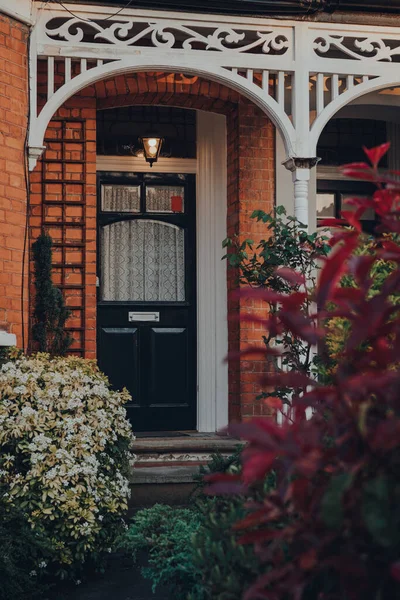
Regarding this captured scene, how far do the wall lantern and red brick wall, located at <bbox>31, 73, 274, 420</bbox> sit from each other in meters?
0.54

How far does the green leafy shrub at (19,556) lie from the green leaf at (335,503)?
9.47 feet

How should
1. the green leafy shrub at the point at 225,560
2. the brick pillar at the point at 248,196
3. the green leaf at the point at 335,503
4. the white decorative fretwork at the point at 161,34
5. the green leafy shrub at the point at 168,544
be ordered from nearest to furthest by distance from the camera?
the green leaf at the point at 335,503
the green leafy shrub at the point at 225,560
the green leafy shrub at the point at 168,544
the white decorative fretwork at the point at 161,34
the brick pillar at the point at 248,196

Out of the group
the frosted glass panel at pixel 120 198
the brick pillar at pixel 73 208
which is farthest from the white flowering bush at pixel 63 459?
the frosted glass panel at pixel 120 198

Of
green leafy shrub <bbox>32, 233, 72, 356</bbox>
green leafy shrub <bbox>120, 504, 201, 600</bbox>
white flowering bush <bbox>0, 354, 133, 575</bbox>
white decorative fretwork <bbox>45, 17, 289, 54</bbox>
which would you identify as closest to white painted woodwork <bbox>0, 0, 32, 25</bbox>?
white decorative fretwork <bbox>45, 17, 289, 54</bbox>

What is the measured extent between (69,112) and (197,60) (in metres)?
1.35

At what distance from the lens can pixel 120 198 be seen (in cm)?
850

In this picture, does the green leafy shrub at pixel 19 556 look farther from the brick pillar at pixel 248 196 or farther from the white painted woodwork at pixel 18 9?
the white painted woodwork at pixel 18 9

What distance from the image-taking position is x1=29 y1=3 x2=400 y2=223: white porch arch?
6504mm

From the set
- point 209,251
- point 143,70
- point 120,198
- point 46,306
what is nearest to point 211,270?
point 209,251

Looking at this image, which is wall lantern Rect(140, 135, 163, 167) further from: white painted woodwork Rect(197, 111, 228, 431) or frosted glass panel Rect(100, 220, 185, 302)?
frosted glass panel Rect(100, 220, 185, 302)

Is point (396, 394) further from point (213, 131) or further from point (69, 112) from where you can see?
point (213, 131)

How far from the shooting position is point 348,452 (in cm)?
183

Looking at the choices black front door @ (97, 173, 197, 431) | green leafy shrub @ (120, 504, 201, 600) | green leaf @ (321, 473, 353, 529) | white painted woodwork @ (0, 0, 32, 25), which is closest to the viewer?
green leaf @ (321, 473, 353, 529)

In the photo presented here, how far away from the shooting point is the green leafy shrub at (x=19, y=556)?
13.9ft
